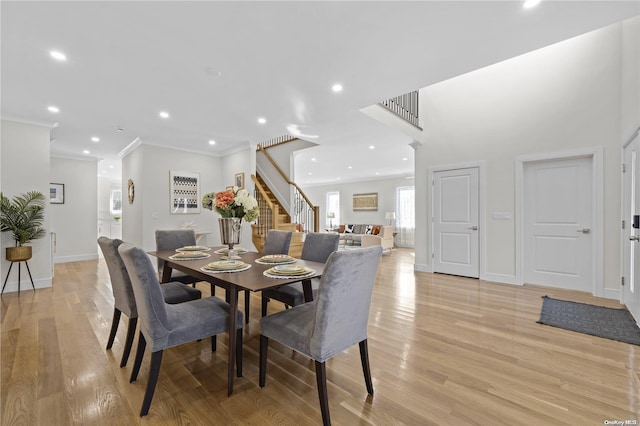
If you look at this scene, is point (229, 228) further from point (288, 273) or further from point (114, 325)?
point (114, 325)

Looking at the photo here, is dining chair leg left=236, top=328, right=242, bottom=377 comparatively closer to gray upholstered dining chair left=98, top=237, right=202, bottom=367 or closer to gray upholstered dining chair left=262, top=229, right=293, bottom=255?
gray upholstered dining chair left=98, top=237, right=202, bottom=367

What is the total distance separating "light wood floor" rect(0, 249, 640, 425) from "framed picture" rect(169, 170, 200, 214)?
319 centimetres

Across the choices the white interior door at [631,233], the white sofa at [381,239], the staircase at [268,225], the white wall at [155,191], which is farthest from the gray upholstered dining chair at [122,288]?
the white sofa at [381,239]

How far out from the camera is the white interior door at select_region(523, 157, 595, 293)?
3920mm

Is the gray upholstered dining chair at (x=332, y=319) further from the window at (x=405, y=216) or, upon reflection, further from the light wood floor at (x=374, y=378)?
the window at (x=405, y=216)

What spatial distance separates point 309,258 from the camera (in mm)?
2838

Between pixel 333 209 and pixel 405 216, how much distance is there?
11.7 feet

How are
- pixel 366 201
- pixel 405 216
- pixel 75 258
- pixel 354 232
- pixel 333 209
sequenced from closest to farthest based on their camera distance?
1. pixel 75 258
2. pixel 405 216
3. pixel 354 232
4. pixel 366 201
5. pixel 333 209

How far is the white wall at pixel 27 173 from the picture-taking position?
4.20 meters

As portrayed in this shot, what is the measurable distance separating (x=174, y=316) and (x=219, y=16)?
7.18 feet

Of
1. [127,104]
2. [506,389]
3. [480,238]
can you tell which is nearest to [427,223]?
[480,238]

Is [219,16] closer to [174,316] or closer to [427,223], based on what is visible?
[174,316]

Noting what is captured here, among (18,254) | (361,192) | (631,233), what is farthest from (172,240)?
(361,192)

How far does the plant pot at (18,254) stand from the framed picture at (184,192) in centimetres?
228
